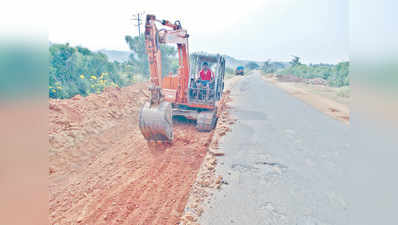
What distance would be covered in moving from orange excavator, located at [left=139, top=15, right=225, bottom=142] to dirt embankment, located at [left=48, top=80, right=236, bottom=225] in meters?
0.63

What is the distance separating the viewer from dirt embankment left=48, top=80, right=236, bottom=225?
416 centimetres

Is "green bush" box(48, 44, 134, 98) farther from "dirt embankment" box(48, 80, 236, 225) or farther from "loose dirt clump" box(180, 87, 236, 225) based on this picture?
"loose dirt clump" box(180, 87, 236, 225)

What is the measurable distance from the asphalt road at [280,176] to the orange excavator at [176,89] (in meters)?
1.65

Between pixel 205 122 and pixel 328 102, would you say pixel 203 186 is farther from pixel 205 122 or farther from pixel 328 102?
pixel 328 102

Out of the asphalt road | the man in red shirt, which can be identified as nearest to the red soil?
the asphalt road

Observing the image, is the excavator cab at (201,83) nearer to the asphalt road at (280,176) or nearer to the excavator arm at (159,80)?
the excavator arm at (159,80)

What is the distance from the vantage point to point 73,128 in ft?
26.1

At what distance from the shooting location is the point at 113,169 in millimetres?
6012

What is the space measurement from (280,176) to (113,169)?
4.15m

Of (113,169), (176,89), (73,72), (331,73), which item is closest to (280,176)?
(113,169)

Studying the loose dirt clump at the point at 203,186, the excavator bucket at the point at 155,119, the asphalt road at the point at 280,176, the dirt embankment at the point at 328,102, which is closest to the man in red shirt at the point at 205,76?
the asphalt road at the point at 280,176
